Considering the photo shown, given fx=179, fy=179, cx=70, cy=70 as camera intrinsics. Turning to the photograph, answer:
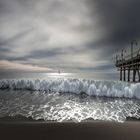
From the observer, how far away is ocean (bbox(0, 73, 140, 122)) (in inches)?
289

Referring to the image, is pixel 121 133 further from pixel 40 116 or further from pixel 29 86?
pixel 29 86

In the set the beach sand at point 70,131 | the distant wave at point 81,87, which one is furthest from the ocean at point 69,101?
the beach sand at point 70,131

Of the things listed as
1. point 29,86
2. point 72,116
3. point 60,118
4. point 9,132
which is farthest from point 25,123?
point 29,86

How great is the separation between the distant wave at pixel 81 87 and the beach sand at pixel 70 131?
7495 millimetres

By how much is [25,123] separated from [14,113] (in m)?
1.69

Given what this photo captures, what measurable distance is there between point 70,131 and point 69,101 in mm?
5595

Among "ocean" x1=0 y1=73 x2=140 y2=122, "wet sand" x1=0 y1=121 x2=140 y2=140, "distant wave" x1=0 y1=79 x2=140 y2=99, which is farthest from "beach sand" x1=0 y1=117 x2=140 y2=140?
"distant wave" x1=0 y1=79 x2=140 y2=99

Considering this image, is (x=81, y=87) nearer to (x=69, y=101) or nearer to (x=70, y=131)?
(x=69, y=101)

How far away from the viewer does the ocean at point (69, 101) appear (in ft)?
24.1

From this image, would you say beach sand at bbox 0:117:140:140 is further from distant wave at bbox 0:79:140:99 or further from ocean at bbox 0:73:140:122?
distant wave at bbox 0:79:140:99

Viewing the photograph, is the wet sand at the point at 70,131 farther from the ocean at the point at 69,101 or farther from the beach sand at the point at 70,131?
the ocean at the point at 69,101

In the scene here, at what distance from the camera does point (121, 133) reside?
511 cm

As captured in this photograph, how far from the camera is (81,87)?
50.9 feet

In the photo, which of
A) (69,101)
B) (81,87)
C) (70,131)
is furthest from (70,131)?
(81,87)
